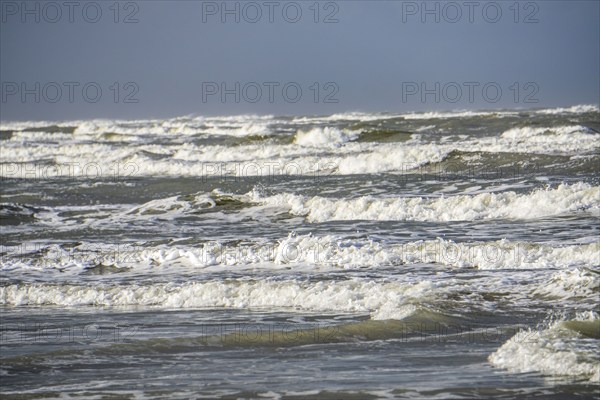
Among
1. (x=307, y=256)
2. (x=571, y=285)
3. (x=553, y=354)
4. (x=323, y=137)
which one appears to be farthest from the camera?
(x=323, y=137)

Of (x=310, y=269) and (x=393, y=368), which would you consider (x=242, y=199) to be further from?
(x=393, y=368)

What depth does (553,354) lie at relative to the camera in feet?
21.7

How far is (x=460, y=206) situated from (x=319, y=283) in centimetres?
681

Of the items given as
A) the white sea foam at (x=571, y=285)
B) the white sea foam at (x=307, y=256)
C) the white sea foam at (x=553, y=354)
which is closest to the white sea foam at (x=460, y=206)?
the white sea foam at (x=307, y=256)

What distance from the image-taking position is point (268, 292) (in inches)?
430

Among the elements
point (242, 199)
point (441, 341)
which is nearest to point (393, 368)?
point (441, 341)

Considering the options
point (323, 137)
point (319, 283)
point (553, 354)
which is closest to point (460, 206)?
point (319, 283)

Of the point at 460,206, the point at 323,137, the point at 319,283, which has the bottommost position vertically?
the point at 319,283

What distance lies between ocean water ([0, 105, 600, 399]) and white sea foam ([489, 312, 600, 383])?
2 cm

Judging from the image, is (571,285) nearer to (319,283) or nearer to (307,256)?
(319,283)

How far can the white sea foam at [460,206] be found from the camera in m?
16.3

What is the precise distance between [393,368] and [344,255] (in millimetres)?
6371

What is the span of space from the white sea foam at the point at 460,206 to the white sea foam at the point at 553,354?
9138mm

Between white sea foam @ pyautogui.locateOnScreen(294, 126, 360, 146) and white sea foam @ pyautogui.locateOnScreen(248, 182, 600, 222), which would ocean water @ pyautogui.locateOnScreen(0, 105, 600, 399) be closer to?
white sea foam @ pyautogui.locateOnScreen(248, 182, 600, 222)
